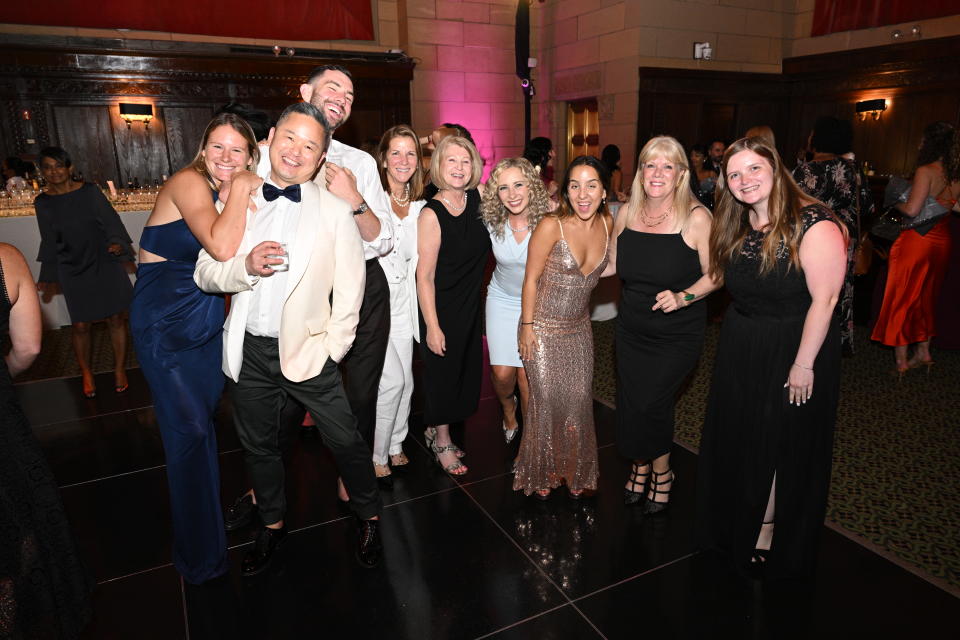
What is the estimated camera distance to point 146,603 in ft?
7.55

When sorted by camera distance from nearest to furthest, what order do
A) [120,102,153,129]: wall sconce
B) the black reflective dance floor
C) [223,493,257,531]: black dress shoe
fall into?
the black reflective dance floor < [223,493,257,531]: black dress shoe < [120,102,153,129]: wall sconce

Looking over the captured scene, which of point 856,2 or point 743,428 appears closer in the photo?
point 743,428

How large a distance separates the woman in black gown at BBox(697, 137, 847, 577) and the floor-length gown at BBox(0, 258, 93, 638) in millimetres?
2267

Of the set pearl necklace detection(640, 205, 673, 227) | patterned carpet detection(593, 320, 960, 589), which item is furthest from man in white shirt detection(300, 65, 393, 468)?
patterned carpet detection(593, 320, 960, 589)

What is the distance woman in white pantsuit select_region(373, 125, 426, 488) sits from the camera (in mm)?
2875

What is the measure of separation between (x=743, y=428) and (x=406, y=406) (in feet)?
5.46

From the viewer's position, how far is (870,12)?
9.35 metres

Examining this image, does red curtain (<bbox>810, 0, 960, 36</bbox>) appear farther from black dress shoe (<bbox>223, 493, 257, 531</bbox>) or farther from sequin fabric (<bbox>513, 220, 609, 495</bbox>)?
black dress shoe (<bbox>223, 493, 257, 531</bbox>)

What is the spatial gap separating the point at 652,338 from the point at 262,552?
185 cm

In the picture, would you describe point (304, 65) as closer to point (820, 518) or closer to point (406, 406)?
point (406, 406)

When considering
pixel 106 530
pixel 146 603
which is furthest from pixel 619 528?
pixel 106 530

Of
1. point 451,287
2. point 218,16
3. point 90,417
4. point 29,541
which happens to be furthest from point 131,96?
point 29,541

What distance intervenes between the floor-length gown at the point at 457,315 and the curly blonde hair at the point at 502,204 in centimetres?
8

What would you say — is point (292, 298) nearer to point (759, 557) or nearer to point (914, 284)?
point (759, 557)
